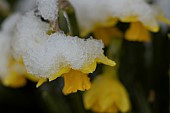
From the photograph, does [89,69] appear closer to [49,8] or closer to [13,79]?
[49,8]

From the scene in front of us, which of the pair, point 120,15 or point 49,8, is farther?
point 120,15

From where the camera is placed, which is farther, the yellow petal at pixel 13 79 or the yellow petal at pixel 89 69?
the yellow petal at pixel 13 79

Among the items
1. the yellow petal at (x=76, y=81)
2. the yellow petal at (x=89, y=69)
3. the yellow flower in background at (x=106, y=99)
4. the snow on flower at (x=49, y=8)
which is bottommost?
the yellow flower in background at (x=106, y=99)

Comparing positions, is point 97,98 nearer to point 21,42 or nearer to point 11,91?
point 21,42

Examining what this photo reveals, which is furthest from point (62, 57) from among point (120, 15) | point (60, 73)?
point (120, 15)

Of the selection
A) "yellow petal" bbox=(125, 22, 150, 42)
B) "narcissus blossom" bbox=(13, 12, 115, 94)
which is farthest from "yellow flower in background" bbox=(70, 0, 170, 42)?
"narcissus blossom" bbox=(13, 12, 115, 94)

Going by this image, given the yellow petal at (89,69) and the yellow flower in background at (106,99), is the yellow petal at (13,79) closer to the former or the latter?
the yellow flower in background at (106,99)

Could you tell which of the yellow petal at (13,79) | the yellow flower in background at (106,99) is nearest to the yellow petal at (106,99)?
the yellow flower in background at (106,99)
